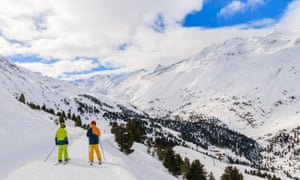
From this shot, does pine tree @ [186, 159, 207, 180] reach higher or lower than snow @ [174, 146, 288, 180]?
higher

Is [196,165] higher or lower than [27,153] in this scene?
lower

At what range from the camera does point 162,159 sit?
234 feet

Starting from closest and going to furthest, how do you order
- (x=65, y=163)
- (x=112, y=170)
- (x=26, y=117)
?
(x=112, y=170) → (x=65, y=163) → (x=26, y=117)

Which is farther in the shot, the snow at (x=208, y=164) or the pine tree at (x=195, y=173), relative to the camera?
the snow at (x=208, y=164)

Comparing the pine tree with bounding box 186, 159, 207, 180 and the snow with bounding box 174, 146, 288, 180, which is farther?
the snow with bounding box 174, 146, 288, 180

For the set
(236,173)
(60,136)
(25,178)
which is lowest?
(236,173)

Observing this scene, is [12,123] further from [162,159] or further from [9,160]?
[162,159]

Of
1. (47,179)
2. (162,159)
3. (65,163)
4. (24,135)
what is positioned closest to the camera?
(47,179)

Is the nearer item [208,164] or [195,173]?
[195,173]

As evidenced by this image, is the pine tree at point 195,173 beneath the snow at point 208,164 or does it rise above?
above

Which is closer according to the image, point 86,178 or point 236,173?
point 86,178

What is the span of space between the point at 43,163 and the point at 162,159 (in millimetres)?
51391

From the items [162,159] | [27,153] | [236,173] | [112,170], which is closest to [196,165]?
[162,159]

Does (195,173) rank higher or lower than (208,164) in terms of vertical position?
higher
